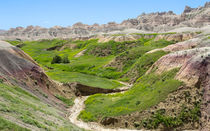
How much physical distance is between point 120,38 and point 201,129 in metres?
79.3

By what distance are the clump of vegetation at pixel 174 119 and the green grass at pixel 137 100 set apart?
2205 millimetres

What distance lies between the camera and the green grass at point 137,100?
2739 cm

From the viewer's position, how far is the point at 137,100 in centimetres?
2958

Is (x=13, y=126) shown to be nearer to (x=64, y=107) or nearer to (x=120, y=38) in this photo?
(x=64, y=107)

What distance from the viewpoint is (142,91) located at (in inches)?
1265

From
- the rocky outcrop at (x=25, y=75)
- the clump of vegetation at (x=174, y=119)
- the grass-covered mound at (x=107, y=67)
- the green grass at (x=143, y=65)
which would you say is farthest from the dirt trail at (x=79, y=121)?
the green grass at (x=143, y=65)

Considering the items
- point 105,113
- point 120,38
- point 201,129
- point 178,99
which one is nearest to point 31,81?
point 105,113

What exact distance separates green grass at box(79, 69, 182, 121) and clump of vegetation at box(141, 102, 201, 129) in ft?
7.23

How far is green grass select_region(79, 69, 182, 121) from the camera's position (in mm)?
27391

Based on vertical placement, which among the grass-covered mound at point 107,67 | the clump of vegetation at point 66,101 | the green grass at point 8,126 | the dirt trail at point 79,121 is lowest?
the dirt trail at point 79,121

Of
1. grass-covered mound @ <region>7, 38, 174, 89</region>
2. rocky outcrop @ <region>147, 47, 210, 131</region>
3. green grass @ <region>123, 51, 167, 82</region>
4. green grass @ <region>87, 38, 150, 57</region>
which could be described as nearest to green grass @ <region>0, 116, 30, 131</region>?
rocky outcrop @ <region>147, 47, 210, 131</region>

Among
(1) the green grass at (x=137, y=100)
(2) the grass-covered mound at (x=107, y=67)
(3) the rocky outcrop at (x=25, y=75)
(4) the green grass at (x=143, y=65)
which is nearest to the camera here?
(1) the green grass at (x=137, y=100)

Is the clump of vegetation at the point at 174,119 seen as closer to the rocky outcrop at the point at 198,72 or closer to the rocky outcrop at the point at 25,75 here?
the rocky outcrop at the point at 198,72

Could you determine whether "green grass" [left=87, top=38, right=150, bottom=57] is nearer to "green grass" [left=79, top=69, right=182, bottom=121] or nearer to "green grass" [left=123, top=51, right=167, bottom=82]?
"green grass" [left=123, top=51, right=167, bottom=82]
